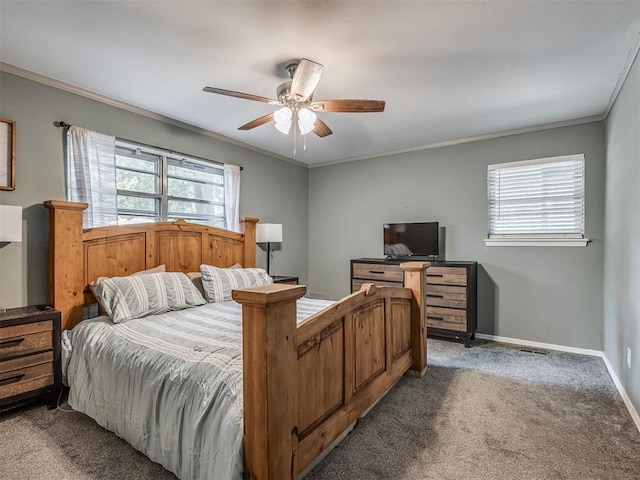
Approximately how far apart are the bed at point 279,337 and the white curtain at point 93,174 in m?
0.18

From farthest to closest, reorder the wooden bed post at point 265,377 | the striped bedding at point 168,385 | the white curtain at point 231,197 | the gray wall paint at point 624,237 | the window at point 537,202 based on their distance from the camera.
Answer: the white curtain at point 231,197 < the window at point 537,202 < the gray wall paint at point 624,237 < the striped bedding at point 168,385 < the wooden bed post at point 265,377

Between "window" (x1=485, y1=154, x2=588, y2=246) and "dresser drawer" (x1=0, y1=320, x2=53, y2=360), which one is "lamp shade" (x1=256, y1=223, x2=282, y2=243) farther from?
"window" (x1=485, y1=154, x2=588, y2=246)

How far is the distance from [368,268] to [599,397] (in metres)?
2.64

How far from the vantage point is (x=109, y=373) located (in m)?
2.02

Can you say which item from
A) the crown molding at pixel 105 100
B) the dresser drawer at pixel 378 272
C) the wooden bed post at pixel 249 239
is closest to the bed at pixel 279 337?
the wooden bed post at pixel 249 239

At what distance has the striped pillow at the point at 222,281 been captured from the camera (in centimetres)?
327

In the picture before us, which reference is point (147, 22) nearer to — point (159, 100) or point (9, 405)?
point (159, 100)

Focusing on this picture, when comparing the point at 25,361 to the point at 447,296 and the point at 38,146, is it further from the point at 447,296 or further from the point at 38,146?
the point at 447,296

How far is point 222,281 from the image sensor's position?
3.36 meters

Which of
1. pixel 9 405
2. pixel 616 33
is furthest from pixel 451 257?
pixel 9 405

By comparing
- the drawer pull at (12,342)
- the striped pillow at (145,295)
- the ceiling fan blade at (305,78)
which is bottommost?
the drawer pull at (12,342)

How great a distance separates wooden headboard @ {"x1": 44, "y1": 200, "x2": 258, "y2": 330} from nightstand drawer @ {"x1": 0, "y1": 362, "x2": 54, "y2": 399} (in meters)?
0.42

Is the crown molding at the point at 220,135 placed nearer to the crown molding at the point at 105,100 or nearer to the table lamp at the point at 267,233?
the crown molding at the point at 105,100

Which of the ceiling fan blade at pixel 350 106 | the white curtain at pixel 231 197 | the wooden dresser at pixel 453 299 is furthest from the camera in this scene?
the white curtain at pixel 231 197
